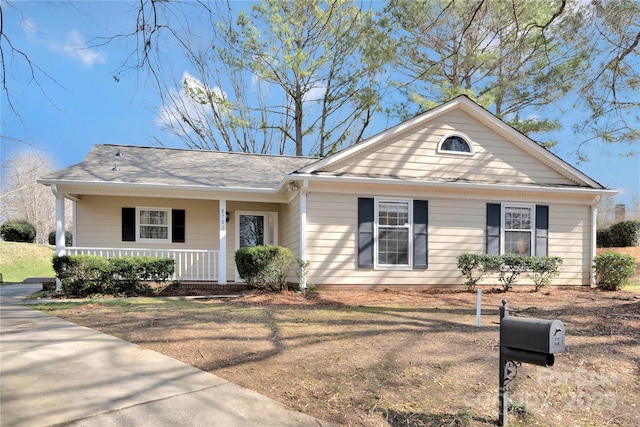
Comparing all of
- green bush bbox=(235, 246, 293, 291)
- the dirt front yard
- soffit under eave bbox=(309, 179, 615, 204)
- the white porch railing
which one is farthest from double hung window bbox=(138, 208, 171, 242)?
soffit under eave bbox=(309, 179, 615, 204)

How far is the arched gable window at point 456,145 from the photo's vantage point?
1065cm

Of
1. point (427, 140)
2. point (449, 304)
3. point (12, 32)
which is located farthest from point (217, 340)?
point (427, 140)

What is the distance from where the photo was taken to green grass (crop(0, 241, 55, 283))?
1866 centimetres

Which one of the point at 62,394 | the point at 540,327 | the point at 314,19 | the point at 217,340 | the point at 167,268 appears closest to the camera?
the point at 540,327

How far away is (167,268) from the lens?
964 cm

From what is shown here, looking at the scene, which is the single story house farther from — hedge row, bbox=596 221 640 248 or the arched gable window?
hedge row, bbox=596 221 640 248

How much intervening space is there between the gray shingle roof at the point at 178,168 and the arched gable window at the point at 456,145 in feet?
14.4

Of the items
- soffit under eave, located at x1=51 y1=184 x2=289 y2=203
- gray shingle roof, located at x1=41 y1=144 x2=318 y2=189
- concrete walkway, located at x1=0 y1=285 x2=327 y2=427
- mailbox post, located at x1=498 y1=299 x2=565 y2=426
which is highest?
gray shingle roof, located at x1=41 y1=144 x2=318 y2=189

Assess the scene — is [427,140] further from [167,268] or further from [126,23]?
[126,23]

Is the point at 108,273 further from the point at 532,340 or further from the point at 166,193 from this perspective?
the point at 532,340

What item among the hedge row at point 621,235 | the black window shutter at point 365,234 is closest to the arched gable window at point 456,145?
the black window shutter at point 365,234

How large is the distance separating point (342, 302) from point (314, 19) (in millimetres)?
15906

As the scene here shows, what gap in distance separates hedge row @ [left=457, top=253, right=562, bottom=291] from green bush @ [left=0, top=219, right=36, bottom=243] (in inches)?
982

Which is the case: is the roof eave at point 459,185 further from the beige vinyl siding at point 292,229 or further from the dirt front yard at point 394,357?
the dirt front yard at point 394,357
